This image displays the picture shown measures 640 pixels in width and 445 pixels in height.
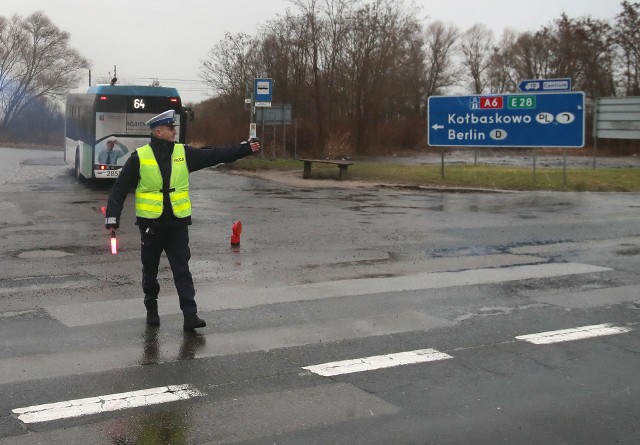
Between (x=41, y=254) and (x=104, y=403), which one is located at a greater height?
(x=41, y=254)

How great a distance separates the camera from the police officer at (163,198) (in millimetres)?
7371

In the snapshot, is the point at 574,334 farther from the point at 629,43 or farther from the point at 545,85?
the point at 629,43

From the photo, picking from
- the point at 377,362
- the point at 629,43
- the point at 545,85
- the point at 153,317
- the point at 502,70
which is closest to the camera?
the point at 377,362

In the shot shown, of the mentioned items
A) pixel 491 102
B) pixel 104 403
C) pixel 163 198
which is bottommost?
pixel 104 403

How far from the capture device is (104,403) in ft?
17.9

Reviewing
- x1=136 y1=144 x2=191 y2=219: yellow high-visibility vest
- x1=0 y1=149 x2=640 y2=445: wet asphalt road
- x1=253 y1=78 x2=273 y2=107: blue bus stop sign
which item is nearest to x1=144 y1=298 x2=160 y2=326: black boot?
x1=0 y1=149 x2=640 y2=445: wet asphalt road

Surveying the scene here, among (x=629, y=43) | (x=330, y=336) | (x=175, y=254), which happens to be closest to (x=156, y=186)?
(x=175, y=254)

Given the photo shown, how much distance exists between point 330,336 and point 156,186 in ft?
6.19

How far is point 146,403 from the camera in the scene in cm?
548

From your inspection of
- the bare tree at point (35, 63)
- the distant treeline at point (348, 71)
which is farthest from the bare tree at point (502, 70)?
the bare tree at point (35, 63)

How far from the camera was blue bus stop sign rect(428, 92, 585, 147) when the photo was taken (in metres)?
26.1

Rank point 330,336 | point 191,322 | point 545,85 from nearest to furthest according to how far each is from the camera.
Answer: point 330,336 < point 191,322 < point 545,85

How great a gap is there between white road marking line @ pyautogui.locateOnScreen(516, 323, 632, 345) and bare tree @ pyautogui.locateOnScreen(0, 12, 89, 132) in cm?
Result: 7039

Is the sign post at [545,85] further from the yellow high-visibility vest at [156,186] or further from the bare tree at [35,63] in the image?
the bare tree at [35,63]
